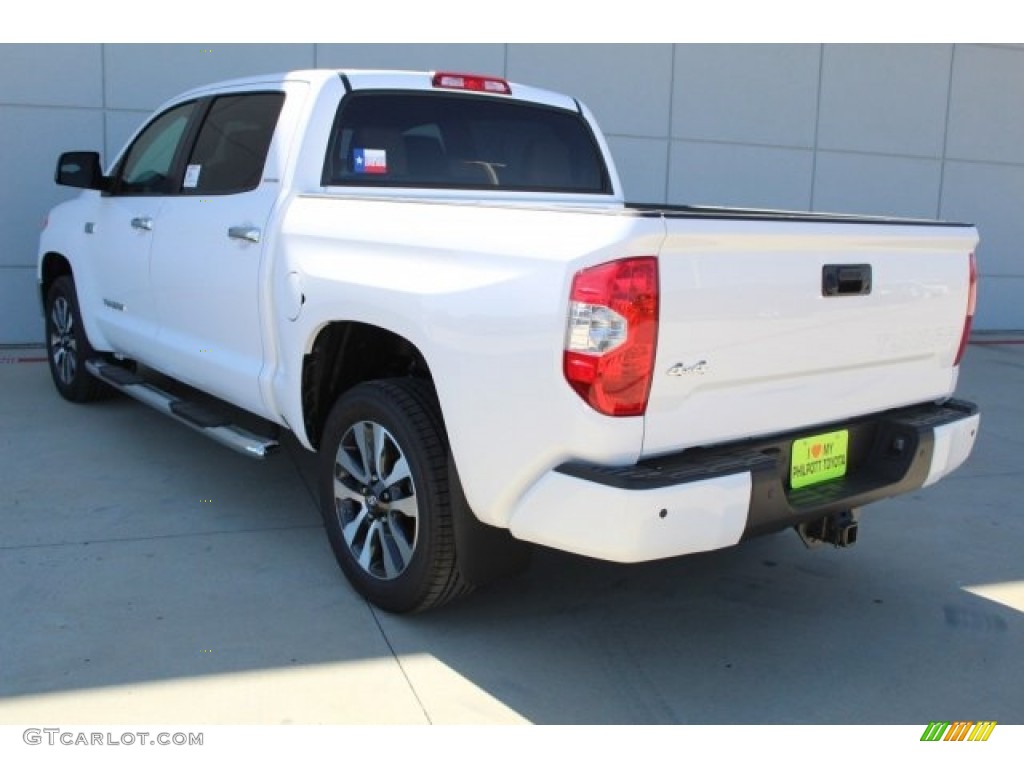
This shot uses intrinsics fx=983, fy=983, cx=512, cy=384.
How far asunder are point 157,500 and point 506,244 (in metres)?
2.73

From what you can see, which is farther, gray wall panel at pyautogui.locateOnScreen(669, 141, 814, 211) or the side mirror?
gray wall panel at pyautogui.locateOnScreen(669, 141, 814, 211)

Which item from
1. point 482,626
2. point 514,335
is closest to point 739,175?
point 482,626

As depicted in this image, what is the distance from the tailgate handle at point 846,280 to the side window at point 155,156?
337cm

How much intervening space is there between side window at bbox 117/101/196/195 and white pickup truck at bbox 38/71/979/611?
0.24 meters

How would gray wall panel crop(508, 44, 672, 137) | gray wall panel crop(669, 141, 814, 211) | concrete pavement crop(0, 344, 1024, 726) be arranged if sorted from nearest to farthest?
1. concrete pavement crop(0, 344, 1024, 726)
2. gray wall panel crop(508, 44, 672, 137)
3. gray wall panel crop(669, 141, 814, 211)

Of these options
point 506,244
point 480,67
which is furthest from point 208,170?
point 480,67

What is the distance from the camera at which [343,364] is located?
380 cm

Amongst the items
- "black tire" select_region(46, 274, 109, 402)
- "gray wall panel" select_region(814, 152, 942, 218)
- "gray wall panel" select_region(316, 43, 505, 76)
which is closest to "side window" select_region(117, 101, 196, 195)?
"black tire" select_region(46, 274, 109, 402)

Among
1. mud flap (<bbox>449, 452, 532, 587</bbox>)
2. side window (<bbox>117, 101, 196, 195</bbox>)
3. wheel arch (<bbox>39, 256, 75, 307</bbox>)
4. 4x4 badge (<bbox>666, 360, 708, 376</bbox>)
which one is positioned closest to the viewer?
4x4 badge (<bbox>666, 360, 708, 376</bbox>)

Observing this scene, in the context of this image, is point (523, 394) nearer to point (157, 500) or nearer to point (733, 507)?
point (733, 507)

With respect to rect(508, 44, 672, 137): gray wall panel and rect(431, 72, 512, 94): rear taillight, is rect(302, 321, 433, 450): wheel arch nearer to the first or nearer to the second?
rect(431, 72, 512, 94): rear taillight

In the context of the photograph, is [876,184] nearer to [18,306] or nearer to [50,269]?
[50,269]

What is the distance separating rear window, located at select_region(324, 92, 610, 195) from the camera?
4168mm

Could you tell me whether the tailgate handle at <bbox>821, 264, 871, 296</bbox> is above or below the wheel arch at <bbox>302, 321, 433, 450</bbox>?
above
